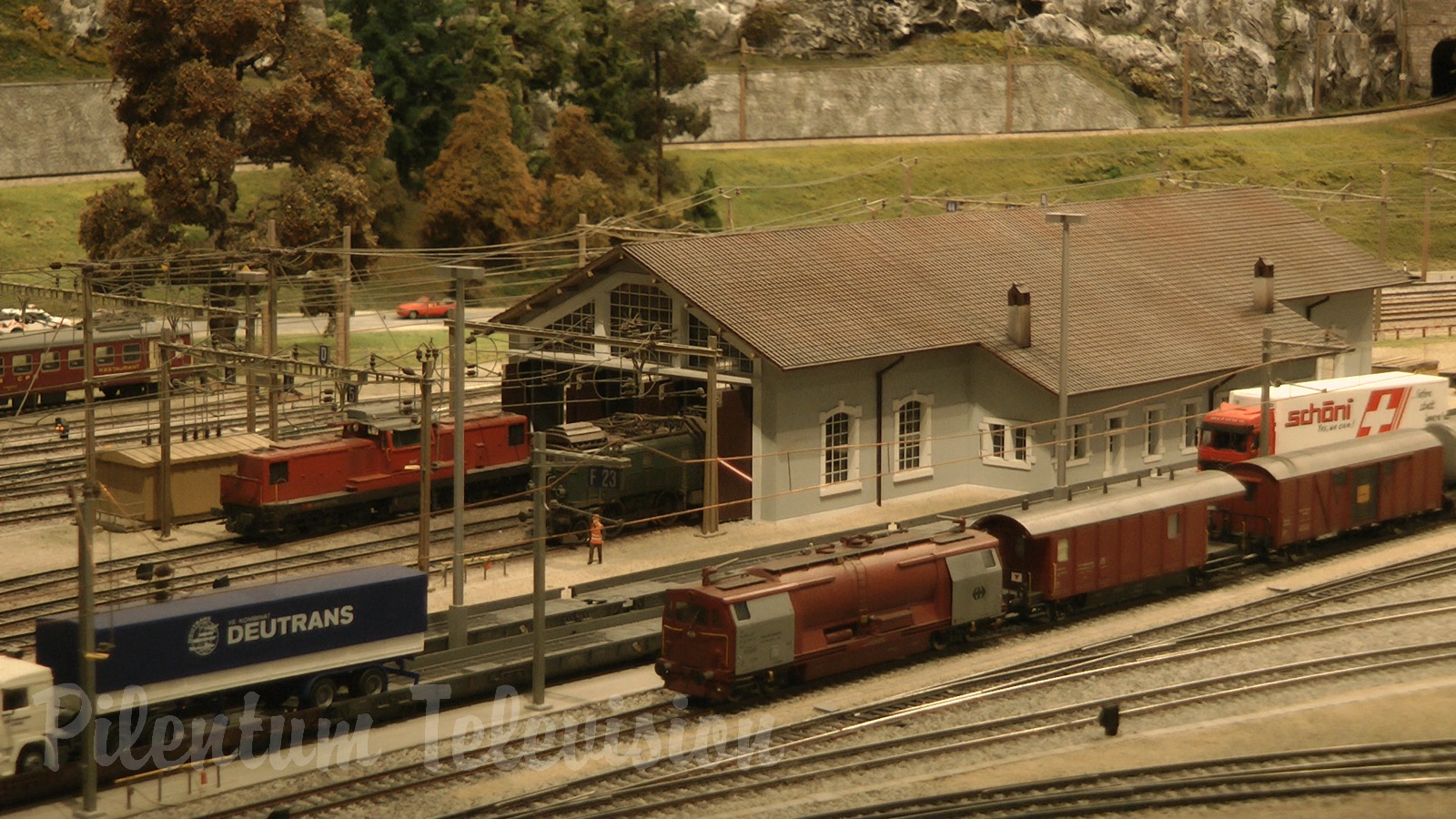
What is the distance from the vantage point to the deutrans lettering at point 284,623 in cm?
Result: 2725

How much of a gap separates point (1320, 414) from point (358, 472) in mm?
25541

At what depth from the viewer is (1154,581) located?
3647 centimetres

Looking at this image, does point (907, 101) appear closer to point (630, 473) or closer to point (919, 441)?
point (919, 441)

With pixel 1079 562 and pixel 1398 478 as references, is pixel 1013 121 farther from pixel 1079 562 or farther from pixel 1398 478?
pixel 1079 562

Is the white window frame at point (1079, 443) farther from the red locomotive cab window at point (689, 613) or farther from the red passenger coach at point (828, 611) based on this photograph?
the red locomotive cab window at point (689, 613)

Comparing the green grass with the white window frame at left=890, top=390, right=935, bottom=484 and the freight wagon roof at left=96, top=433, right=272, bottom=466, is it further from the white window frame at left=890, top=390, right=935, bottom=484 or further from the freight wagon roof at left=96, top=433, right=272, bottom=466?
the freight wagon roof at left=96, top=433, right=272, bottom=466

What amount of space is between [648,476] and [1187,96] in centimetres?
8236

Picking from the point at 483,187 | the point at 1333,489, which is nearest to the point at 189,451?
the point at 1333,489

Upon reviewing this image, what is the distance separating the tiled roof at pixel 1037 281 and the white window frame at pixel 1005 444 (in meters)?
2.01

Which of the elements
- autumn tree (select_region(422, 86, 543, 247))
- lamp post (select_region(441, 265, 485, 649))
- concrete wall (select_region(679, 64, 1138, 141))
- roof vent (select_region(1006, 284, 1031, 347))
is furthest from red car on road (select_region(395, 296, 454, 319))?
lamp post (select_region(441, 265, 485, 649))

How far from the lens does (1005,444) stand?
45.8 m

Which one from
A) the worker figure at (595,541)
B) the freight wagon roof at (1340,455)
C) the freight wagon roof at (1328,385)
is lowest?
the worker figure at (595,541)

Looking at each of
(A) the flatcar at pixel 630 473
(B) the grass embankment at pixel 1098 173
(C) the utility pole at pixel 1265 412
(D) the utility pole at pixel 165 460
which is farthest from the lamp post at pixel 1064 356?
(B) the grass embankment at pixel 1098 173

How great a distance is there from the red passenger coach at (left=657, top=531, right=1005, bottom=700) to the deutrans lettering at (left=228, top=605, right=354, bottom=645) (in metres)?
5.62
